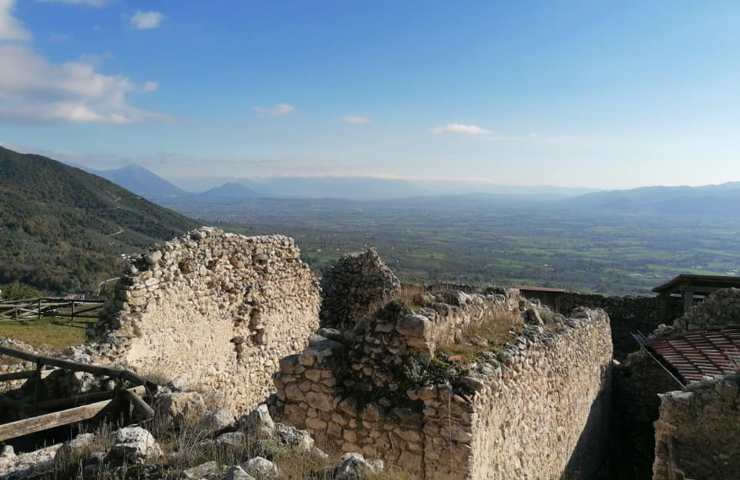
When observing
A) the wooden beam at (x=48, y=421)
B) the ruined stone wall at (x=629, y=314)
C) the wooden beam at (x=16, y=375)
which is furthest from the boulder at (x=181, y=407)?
the ruined stone wall at (x=629, y=314)

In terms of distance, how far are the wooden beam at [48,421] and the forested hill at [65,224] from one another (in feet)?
109

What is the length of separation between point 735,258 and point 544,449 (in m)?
119

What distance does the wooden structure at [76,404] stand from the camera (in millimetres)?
5211

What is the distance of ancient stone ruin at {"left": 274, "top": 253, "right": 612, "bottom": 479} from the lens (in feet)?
20.5

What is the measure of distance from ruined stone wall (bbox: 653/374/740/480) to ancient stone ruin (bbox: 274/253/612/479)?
6.26 feet

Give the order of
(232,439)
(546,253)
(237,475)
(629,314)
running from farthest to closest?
1. (546,253)
2. (629,314)
3. (232,439)
4. (237,475)

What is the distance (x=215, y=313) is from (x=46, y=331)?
9.28 meters

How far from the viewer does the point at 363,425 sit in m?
6.61

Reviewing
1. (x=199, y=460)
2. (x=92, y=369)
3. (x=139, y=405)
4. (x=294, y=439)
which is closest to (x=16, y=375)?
(x=92, y=369)

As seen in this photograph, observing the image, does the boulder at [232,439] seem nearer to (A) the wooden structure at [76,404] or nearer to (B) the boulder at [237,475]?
(B) the boulder at [237,475]

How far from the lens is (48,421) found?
5.28m

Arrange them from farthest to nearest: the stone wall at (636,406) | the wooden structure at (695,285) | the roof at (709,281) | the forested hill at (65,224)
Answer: the forested hill at (65,224) → the wooden structure at (695,285) → the roof at (709,281) → the stone wall at (636,406)

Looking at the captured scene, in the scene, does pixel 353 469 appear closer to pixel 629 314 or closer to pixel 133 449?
pixel 133 449

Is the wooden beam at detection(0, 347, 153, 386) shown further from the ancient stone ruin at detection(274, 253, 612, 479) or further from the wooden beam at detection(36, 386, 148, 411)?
the ancient stone ruin at detection(274, 253, 612, 479)
